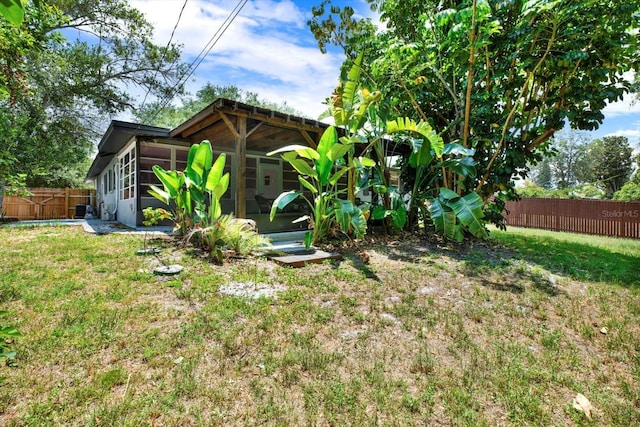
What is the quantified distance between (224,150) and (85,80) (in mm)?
9495

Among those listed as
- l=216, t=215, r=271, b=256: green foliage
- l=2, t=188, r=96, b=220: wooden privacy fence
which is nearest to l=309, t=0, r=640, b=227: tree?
l=216, t=215, r=271, b=256: green foliage

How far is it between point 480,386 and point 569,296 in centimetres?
253

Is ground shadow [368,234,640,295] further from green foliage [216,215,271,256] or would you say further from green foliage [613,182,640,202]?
green foliage [613,182,640,202]

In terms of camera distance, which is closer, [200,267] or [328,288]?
[328,288]

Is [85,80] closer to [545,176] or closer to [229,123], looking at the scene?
[229,123]

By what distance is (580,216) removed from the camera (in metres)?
11.7

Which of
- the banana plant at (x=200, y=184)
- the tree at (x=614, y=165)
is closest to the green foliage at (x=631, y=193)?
the tree at (x=614, y=165)

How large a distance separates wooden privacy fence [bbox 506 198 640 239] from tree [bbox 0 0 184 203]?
18914 millimetres

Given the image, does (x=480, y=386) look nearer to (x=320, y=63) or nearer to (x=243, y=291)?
(x=243, y=291)

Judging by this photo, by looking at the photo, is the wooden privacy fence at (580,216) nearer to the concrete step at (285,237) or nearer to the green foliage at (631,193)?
the green foliage at (631,193)

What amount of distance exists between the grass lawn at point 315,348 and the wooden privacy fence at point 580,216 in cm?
864

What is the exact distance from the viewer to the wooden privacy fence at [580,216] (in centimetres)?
1021

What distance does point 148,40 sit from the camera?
15.4m

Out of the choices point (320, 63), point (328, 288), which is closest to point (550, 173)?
point (320, 63)
